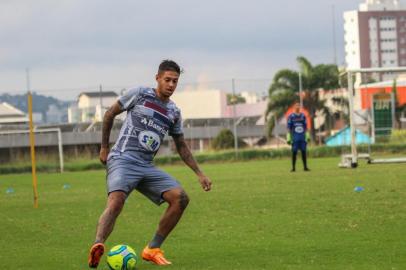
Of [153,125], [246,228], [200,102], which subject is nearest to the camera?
[153,125]

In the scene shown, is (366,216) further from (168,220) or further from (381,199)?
(168,220)

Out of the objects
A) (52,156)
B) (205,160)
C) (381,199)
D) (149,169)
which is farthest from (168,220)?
(52,156)

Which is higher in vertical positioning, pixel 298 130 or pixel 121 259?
pixel 298 130

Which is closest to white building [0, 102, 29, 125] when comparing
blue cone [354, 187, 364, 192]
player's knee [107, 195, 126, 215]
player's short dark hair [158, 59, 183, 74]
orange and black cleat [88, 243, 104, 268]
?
blue cone [354, 187, 364, 192]

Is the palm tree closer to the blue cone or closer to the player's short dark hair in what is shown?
the blue cone

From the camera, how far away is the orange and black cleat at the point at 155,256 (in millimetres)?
9867

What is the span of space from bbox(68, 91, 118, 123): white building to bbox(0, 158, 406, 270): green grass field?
2841 centimetres

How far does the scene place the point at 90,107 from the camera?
55.1m

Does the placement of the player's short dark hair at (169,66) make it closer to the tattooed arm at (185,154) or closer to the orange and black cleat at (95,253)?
the tattooed arm at (185,154)

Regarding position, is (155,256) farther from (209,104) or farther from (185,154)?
(209,104)

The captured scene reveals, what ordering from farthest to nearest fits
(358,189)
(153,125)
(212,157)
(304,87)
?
(304,87) < (212,157) < (358,189) < (153,125)

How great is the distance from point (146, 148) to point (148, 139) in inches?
4.1

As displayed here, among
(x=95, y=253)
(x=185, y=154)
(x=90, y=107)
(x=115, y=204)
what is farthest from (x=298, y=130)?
(x=90, y=107)

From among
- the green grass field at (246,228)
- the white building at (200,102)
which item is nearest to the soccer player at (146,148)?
the green grass field at (246,228)
